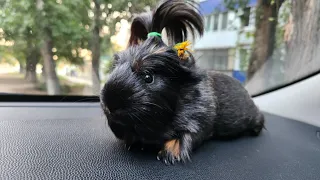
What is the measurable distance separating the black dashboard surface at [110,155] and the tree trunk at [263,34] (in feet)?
3.16

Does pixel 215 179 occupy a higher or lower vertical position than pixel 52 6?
lower

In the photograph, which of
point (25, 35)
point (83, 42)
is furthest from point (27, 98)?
point (83, 42)

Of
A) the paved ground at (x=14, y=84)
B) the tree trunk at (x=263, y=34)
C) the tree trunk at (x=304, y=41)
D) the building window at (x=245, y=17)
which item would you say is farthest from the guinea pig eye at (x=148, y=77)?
the building window at (x=245, y=17)

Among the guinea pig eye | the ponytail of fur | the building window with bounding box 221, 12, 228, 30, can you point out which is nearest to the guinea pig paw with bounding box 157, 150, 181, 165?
the guinea pig eye

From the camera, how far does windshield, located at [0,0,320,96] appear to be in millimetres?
1826

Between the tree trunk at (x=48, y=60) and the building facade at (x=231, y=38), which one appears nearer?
the tree trunk at (x=48, y=60)

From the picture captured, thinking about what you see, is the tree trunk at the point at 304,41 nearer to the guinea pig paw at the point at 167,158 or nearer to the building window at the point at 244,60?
the building window at the point at 244,60

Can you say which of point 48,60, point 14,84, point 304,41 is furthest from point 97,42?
point 304,41

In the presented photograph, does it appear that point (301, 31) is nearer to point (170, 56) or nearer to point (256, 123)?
point (256, 123)

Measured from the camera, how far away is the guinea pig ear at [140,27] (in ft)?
3.73

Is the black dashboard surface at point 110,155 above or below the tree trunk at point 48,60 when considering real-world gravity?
below

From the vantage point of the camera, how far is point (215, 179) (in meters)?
0.90

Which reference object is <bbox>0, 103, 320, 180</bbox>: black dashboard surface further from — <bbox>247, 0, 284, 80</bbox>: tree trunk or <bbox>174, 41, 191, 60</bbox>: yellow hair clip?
<bbox>247, 0, 284, 80</bbox>: tree trunk

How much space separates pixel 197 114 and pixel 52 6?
1398 millimetres
